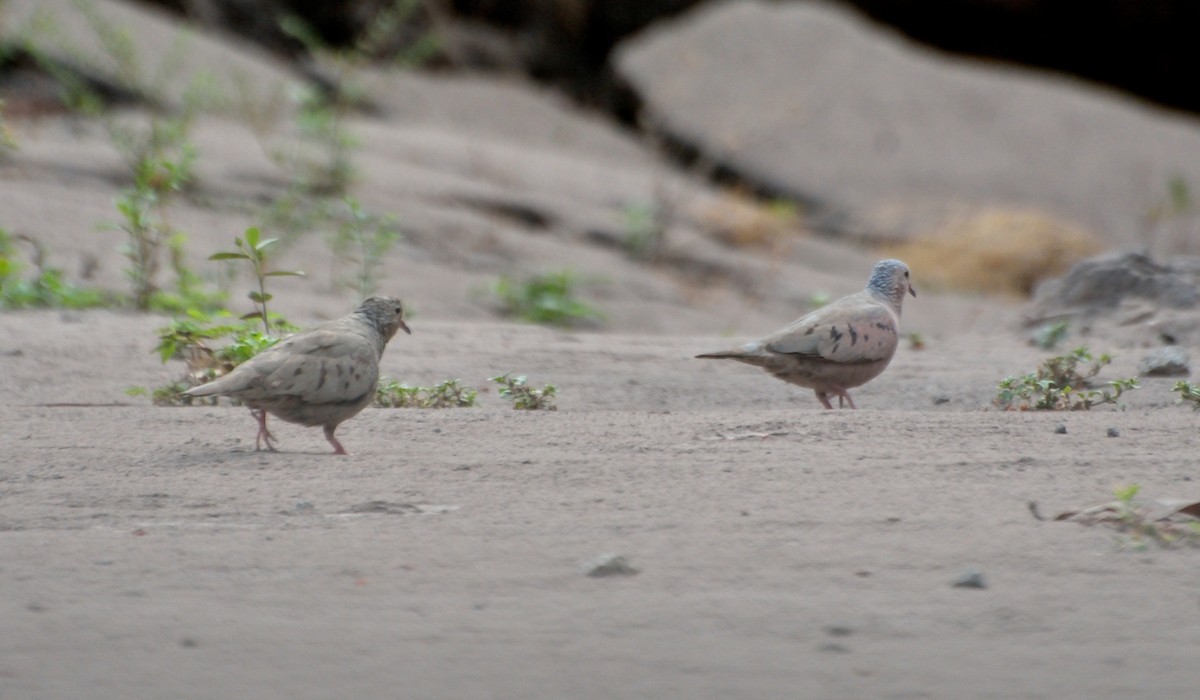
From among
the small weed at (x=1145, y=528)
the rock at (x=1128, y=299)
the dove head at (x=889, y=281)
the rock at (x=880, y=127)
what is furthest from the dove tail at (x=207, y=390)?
the rock at (x=880, y=127)

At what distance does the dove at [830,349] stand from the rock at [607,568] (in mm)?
1813

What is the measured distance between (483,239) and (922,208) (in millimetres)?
5284

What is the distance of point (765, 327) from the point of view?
9.82 m

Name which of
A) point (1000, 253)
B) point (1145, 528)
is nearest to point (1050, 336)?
point (1145, 528)

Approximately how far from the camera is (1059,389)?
5266mm

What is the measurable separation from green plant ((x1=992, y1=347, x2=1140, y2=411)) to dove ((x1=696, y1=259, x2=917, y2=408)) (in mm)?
433

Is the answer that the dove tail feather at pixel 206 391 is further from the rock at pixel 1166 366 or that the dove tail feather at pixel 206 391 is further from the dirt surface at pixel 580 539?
the rock at pixel 1166 366

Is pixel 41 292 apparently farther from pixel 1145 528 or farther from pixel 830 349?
pixel 1145 528

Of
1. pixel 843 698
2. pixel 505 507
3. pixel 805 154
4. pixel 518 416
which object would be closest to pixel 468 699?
pixel 843 698

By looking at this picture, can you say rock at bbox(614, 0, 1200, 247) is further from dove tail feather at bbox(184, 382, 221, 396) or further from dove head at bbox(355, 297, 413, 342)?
dove tail feather at bbox(184, 382, 221, 396)

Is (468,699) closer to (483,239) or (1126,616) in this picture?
(1126,616)

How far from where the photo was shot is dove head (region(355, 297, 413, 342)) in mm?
4918

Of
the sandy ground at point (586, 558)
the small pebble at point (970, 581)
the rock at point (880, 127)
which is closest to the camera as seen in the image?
the sandy ground at point (586, 558)

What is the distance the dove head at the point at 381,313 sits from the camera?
16.1 ft
